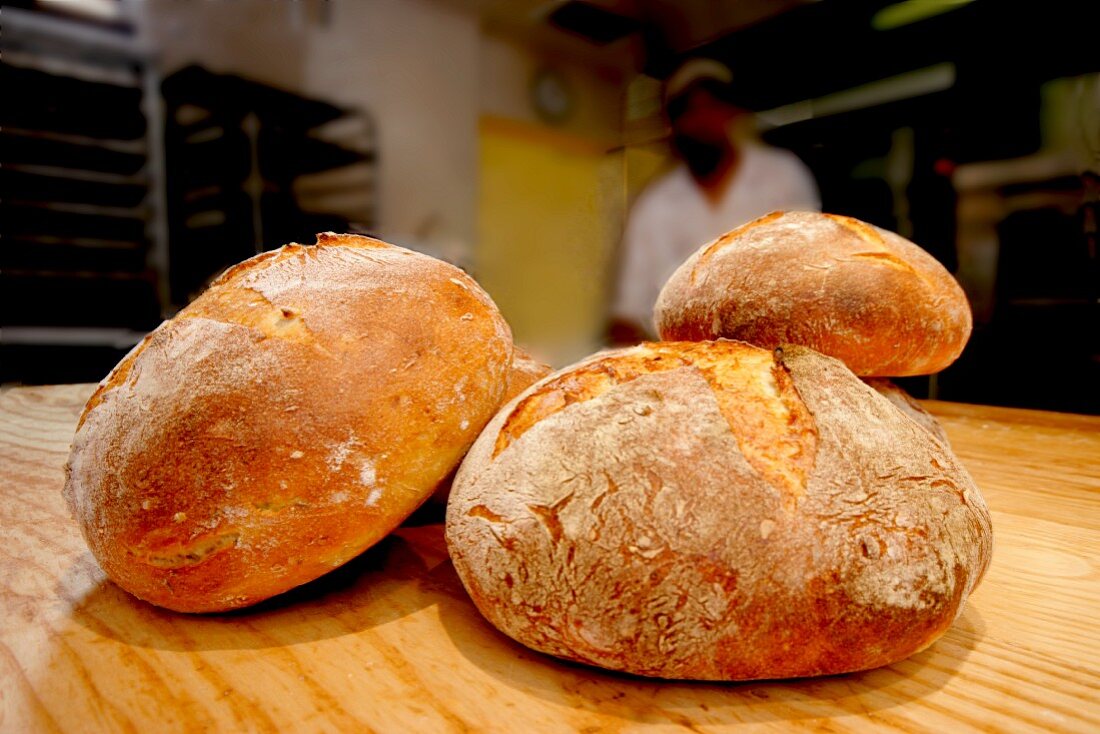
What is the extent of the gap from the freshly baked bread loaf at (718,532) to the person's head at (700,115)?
2120 millimetres

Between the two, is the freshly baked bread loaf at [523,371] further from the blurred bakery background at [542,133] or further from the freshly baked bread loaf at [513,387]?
the blurred bakery background at [542,133]

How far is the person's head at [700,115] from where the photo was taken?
259 centimetres

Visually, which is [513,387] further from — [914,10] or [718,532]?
[914,10]

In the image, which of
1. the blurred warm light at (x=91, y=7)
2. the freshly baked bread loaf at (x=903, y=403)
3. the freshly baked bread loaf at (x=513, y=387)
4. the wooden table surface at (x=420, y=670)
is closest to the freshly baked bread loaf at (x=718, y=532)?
the wooden table surface at (x=420, y=670)

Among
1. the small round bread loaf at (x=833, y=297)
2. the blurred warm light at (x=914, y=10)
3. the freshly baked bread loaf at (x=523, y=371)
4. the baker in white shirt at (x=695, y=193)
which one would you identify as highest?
the blurred warm light at (x=914, y=10)

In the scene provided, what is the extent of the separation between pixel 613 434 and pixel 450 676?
0.92 ft

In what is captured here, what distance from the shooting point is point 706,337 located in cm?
113

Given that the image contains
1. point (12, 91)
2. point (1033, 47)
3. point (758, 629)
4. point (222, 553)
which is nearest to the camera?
point (758, 629)

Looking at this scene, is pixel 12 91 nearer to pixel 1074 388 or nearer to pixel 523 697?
pixel 523 697

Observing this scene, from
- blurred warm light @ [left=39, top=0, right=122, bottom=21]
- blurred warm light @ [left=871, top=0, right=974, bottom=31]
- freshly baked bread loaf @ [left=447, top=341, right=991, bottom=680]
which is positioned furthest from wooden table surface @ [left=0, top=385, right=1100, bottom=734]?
blurred warm light @ [left=39, top=0, right=122, bottom=21]

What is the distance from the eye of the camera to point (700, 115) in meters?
2.63

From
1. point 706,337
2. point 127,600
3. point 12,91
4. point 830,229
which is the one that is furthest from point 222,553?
point 12,91

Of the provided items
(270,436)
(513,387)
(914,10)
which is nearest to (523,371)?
(513,387)

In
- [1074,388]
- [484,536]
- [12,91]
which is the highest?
[12,91]
